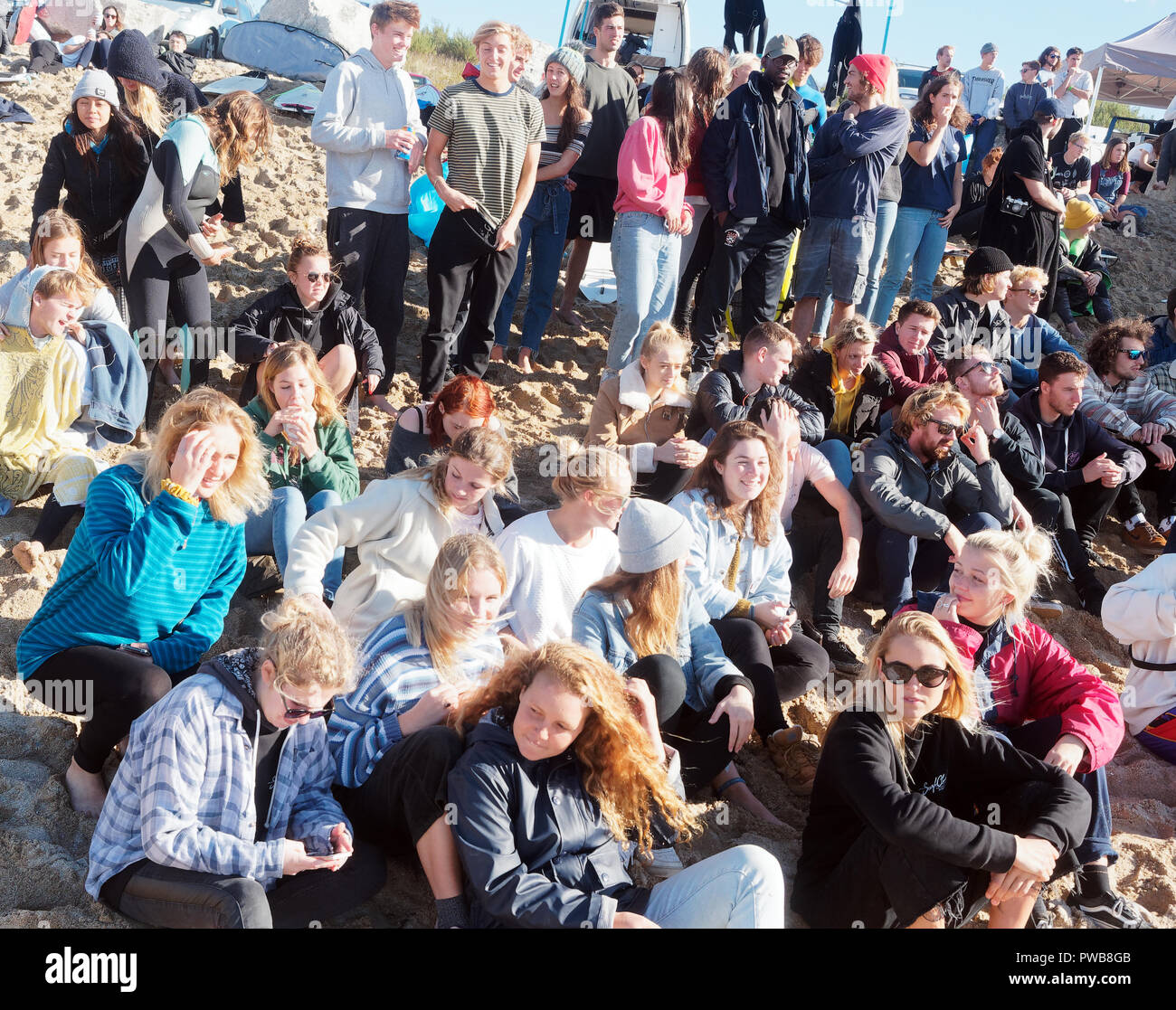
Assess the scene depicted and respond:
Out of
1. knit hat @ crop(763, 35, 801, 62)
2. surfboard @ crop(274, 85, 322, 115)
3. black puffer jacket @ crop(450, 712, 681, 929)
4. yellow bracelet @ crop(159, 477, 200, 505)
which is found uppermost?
knit hat @ crop(763, 35, 801, 62)

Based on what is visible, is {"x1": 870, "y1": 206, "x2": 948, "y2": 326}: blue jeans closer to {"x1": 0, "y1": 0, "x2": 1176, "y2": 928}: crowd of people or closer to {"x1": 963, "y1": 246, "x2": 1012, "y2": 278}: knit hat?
{"x1": 0, "y1": 0, "x2": 1176, "y2": 928}: crowd of people

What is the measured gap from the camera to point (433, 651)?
3119 mm

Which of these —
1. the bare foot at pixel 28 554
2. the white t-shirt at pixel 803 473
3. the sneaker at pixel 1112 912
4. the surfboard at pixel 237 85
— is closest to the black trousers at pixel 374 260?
the bare foot at pixel 28 554

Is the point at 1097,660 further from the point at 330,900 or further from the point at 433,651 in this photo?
the point at 330,900

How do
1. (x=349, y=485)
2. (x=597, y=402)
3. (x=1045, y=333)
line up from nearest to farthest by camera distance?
1. (x=349, y=485)
2. (x=597, y=402)
3. (x=1045, y=333)

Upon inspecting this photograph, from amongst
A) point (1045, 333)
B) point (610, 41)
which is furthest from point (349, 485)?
point (1045, 333)

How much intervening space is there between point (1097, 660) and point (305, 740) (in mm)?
3920

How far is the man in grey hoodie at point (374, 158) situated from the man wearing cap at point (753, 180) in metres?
1.63

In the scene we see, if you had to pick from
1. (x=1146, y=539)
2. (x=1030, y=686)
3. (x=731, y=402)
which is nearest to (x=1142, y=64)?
(x=1146, y=539)

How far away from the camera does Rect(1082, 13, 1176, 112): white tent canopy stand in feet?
52.4

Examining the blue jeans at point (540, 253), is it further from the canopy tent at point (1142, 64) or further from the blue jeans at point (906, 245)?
the canopy tent at point (1142, 64)

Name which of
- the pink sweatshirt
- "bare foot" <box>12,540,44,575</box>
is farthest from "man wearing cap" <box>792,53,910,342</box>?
"bare foot" <box>12,540,44,575</box>

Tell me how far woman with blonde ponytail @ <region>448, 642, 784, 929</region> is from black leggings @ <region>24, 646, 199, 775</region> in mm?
935

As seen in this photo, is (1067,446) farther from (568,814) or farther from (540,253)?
(568,814)
